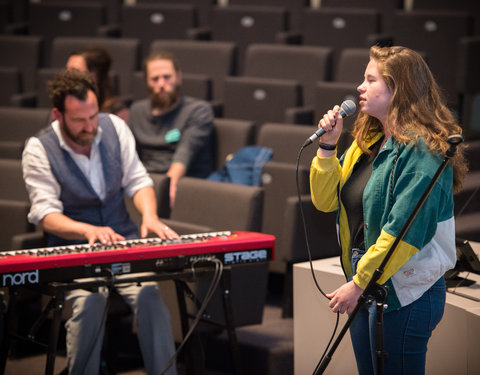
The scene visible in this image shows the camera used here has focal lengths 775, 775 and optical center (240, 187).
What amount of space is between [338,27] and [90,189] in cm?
246

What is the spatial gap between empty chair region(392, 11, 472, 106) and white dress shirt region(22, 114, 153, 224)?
84.8 inches

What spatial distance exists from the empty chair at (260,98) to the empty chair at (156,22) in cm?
96

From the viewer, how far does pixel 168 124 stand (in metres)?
3.55

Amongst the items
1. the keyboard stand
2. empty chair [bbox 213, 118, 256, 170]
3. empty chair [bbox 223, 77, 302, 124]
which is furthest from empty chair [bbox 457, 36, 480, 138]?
the keyboard stand

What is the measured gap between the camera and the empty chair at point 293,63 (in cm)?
416

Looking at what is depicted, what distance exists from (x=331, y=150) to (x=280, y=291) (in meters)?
1.77

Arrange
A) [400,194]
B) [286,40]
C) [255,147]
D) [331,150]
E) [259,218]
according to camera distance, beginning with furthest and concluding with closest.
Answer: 1. [286,40]
2. [255,147]
3. [259,218]
4. [331,150]
5. [400,194]

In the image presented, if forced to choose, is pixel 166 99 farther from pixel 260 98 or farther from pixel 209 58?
pixel 209 58

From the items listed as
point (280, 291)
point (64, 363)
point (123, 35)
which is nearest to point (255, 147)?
point (280, 291)

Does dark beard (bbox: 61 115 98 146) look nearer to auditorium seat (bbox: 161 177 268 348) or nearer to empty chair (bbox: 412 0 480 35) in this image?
auditorium seat (bbox: 161 177 268 348)

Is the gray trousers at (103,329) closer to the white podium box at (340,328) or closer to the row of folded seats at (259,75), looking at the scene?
the white podium box at (340,328)

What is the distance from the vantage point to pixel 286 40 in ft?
15.0

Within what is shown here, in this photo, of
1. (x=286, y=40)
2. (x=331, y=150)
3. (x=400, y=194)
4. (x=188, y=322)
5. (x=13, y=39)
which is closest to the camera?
(x=400, y=194)

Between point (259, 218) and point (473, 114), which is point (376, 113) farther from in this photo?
point (473, 114)
